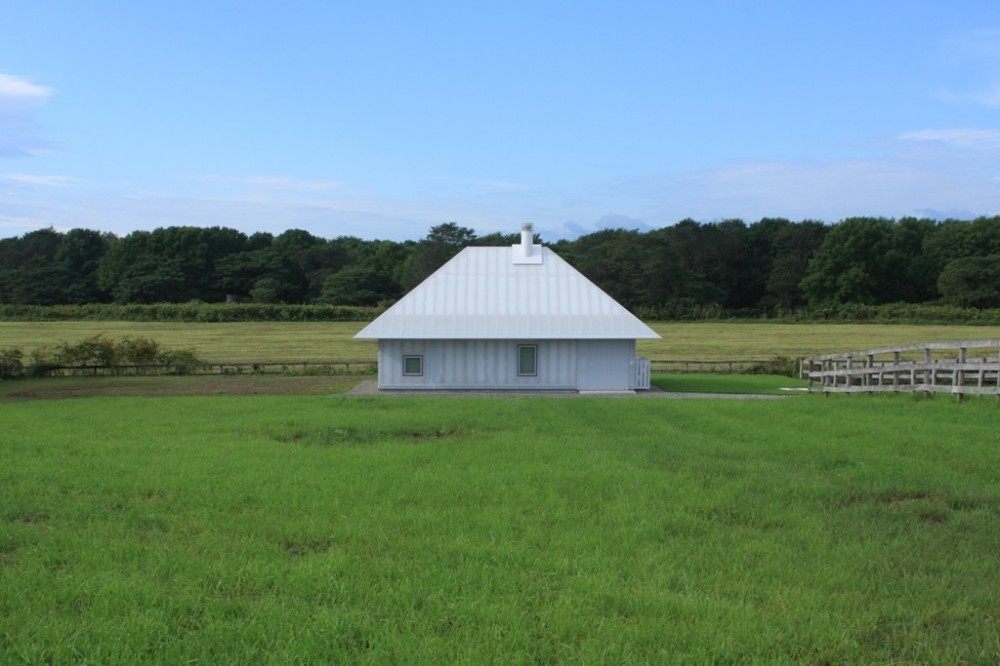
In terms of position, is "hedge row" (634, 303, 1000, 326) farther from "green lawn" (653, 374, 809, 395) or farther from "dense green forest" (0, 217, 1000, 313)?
"green lawn" (653, 374, 809, 395)

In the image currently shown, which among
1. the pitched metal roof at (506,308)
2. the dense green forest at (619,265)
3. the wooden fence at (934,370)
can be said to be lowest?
the wooden fence at (934,370)

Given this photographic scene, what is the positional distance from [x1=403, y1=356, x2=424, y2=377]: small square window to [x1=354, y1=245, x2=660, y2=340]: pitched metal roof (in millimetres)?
1093

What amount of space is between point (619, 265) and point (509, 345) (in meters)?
58.8

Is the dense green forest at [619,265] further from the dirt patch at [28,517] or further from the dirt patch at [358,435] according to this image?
the dirt patch at [28,517]

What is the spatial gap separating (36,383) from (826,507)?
114 feet

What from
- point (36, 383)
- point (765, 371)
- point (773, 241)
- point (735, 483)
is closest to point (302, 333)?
point (36, 383)

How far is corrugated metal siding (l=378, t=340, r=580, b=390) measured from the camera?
107 feet

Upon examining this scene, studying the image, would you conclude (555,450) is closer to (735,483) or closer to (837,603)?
(735,483)

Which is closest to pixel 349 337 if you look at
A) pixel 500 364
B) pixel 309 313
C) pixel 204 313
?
pixel 309 313

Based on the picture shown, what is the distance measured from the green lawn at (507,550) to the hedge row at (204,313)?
6964 cm

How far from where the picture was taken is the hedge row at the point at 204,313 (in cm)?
8188

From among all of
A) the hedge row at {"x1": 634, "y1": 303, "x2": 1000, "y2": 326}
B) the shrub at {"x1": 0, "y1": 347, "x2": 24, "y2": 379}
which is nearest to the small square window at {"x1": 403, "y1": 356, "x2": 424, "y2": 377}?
the shrub at {"x1": 0, "y1": 347, "x2": 24, "y2": 379}

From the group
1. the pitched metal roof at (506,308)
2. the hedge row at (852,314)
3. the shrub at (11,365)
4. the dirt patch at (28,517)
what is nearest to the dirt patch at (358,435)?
the dirt patch at (28,517)

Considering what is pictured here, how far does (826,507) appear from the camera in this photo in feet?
28.0
